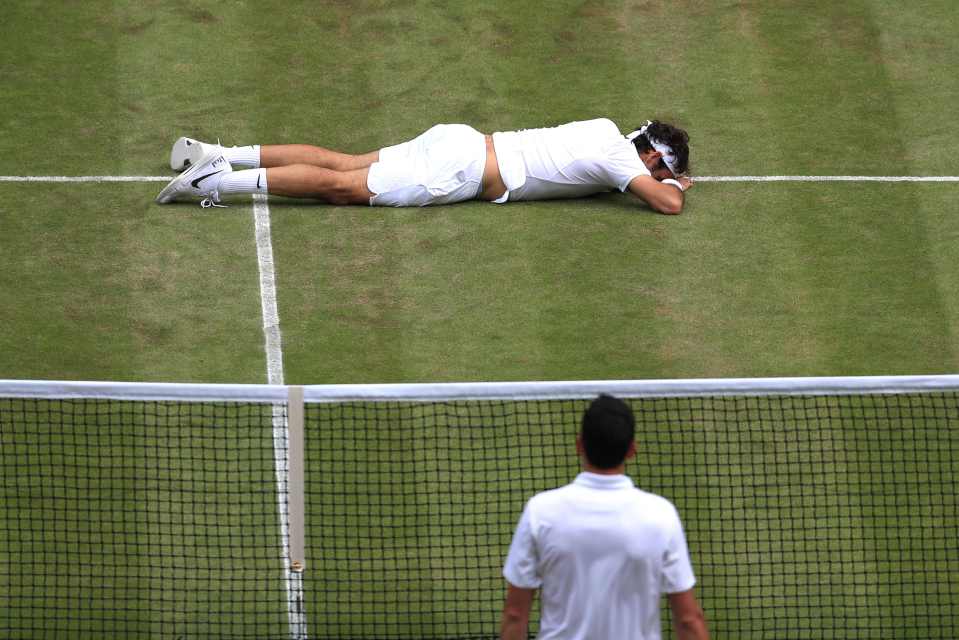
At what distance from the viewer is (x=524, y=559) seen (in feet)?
21.7

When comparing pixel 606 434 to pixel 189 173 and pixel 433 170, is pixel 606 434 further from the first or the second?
pixel 189 173

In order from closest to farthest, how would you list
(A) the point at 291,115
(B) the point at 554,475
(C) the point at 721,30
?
1. (B) the point at 554,475
2. (A) the point at 291,115
3. (C) the point at 721,30

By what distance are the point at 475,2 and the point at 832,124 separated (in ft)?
11.8

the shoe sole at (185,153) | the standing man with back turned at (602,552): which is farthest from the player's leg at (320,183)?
the standing man with back turned at (602,552)

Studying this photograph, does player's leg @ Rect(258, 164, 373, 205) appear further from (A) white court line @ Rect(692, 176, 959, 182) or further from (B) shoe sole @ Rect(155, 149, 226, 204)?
(A) white court line @ Rect(692, 176, 959, 182)

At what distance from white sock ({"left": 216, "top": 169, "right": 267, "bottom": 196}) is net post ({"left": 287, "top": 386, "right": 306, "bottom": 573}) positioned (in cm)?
398

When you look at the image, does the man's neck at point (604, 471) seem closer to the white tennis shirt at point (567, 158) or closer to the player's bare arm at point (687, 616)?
the player's bare arm at point (687, 616)

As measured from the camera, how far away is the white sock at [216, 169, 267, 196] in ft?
40.1

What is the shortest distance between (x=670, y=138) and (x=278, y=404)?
4085mm

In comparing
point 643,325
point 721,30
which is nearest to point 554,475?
point 643,325

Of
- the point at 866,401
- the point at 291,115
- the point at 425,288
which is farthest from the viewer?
the point at 291,115

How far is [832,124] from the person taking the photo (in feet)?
44.8

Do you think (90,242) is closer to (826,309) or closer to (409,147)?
(409,147)

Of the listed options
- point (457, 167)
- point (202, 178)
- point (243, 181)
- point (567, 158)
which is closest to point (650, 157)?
point (567, 158)
